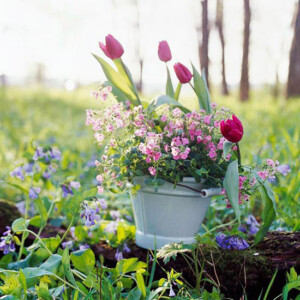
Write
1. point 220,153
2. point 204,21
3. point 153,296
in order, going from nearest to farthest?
point 153,296, point 220,153, point 204,21

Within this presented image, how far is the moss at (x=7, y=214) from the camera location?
1.92m

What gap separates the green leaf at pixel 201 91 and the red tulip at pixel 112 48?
0.28 meters

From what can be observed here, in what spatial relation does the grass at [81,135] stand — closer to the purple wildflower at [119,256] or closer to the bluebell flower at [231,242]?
the bluebell flower at [231,242]

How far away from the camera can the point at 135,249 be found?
1640 millimetres

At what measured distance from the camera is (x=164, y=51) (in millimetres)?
1562

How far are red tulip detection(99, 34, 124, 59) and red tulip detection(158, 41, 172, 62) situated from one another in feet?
0.46

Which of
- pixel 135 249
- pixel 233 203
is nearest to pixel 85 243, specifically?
pixel 135 249

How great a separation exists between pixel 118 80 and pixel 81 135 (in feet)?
13.0

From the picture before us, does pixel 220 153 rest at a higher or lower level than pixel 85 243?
higher

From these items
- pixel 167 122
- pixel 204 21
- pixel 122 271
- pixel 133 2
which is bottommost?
pixel 122 271

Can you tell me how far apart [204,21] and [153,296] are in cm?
151

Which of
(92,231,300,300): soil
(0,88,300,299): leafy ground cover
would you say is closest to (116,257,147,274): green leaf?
(0,88,300,299): leafy ground cover

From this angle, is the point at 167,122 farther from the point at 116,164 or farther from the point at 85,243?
the point at 85,243

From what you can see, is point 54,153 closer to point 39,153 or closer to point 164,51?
point 39,153
